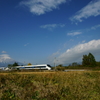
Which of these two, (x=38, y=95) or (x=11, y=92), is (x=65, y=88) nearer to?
(x=38, y=95)

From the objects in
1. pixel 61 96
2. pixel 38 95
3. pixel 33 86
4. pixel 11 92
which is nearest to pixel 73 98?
pixel 61 96

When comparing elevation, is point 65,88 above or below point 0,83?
below

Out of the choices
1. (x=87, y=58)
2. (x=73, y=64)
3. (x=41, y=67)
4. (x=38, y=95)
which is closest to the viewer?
(x=38, y=95)

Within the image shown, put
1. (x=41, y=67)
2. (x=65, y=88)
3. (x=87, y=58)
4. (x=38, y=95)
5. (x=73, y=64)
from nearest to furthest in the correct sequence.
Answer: (x=38, y=95) < (x=65, y=88) < (x=41, y=67) < (x=87, y=58) < (x=73, y=64)

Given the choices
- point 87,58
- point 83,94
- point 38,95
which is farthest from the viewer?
point 87,58

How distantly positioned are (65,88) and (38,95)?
8.96 feet

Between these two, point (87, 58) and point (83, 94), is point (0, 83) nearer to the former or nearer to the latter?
point (83, 94)

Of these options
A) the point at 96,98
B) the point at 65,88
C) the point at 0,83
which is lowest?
the point at 96,98

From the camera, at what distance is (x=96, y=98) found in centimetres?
962

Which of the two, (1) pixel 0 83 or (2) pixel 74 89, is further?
(2) pixel 74 89

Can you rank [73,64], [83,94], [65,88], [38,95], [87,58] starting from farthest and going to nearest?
[73,64] → [87,58] → [65,88] → [83,94] → [38,95]

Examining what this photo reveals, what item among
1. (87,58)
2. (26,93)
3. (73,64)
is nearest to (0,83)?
(26,93)

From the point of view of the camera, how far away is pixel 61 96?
9.47 metres

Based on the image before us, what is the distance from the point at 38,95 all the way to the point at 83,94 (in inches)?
147
